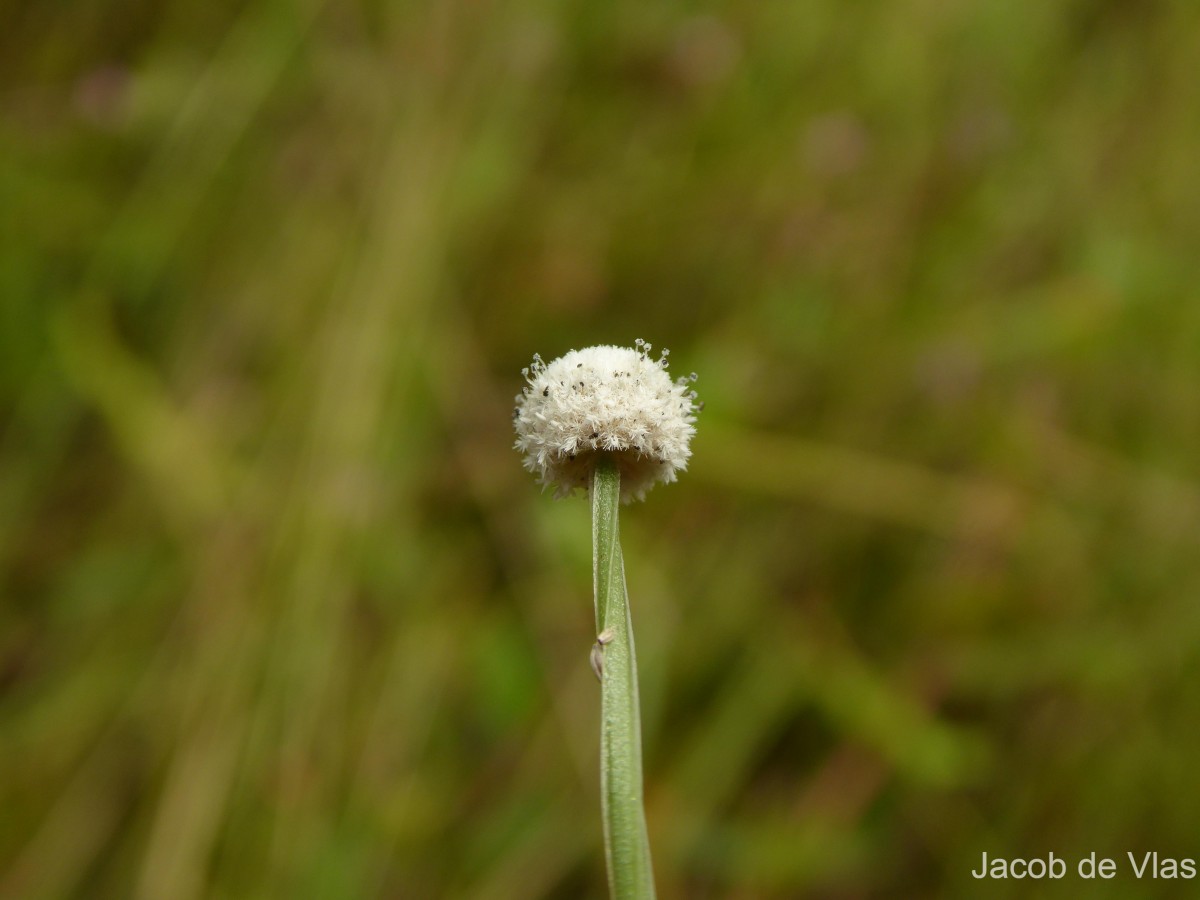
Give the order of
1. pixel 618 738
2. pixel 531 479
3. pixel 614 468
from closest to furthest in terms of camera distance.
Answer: pixel 618 738 < pixel 614 468 < pixel 531 479

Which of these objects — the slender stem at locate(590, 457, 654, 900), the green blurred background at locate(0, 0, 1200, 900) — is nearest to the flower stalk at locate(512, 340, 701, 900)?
the slender stem at locate(590, 457, 654, 900)

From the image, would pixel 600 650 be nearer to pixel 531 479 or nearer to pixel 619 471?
pixel 619 471

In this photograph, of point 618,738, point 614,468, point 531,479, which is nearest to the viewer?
point 618,738

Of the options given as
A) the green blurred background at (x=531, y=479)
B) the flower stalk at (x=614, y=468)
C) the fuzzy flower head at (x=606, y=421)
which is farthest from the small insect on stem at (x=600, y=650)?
the green blurred background at (x=531, y=479)

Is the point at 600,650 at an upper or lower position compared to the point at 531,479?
lower

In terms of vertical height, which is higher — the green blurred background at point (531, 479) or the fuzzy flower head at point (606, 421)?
the green blurred background at point (531, 479)

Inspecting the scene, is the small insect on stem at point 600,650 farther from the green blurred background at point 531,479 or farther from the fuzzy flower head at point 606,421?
the green blurred background at point 531,479

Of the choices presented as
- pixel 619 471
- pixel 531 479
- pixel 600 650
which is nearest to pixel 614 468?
pixel 619 471
